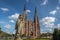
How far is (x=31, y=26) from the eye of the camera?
119062mm

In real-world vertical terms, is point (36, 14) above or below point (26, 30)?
above

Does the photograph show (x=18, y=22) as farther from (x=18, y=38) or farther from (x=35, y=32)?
(x=35, y=32)

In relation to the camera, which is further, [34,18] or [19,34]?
[34,18]

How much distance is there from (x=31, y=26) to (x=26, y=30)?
6240 mm

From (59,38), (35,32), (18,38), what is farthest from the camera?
(35,32)

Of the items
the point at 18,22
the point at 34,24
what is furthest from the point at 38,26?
the point at 18,22

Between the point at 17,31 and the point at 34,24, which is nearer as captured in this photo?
the point at 17,31

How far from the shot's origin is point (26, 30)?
115188mm

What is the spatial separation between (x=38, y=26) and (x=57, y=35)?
3731 inches

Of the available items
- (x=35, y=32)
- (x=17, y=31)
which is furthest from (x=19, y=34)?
(x=35, y=32)

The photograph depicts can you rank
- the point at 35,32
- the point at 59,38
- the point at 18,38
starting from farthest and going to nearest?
the point at 35,32 < the point at 59,38 < the point at 18,38

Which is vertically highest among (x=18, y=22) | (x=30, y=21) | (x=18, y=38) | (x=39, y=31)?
(x=30, y=21)

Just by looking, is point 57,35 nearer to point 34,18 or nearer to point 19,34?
point 19,34

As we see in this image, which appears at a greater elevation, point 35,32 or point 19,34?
point 35,32
